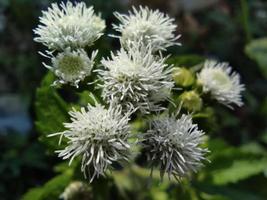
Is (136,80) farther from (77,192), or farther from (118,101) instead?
(77,192)

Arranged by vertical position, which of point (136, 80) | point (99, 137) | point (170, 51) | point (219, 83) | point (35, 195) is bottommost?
point (35, 195)

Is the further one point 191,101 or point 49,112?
point 49,112

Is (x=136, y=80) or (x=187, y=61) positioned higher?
(x=187, y=61)

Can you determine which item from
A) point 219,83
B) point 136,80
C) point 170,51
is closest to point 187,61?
point 219,83

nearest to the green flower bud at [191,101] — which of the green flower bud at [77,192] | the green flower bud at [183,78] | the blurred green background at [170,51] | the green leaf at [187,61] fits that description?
the green flower bud at [183,78]

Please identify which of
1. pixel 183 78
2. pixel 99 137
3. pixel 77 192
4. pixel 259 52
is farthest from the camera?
pixel 259 52

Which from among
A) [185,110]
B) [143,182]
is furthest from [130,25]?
[143,182]

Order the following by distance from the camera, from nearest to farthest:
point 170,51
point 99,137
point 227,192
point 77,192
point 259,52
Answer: point 99,137 < point 77,192 < point 227,192 < point 259,52 < point 170,51

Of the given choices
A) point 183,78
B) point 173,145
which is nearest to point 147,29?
point 183,78
